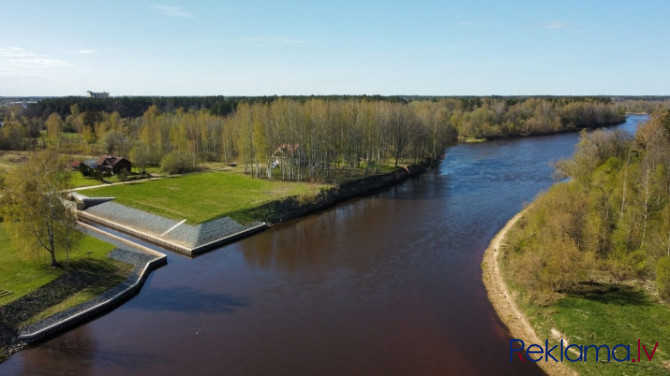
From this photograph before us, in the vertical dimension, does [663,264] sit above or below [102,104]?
below

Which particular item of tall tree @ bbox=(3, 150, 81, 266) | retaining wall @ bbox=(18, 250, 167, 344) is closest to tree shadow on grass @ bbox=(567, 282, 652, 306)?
retaining wall @ bbox=(18, 250, 167, 344)

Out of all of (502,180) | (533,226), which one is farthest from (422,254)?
(502,180)

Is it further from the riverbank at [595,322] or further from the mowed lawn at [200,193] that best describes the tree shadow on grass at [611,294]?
the mowed lawn at [200,193]

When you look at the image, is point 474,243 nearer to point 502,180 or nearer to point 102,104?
point 502,180

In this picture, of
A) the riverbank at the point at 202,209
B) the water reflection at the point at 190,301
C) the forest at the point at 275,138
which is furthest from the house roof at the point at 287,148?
the water reflection at the point at 190,301

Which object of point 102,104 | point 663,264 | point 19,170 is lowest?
point 663,264

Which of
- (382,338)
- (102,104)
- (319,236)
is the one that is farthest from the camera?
(102,104)
